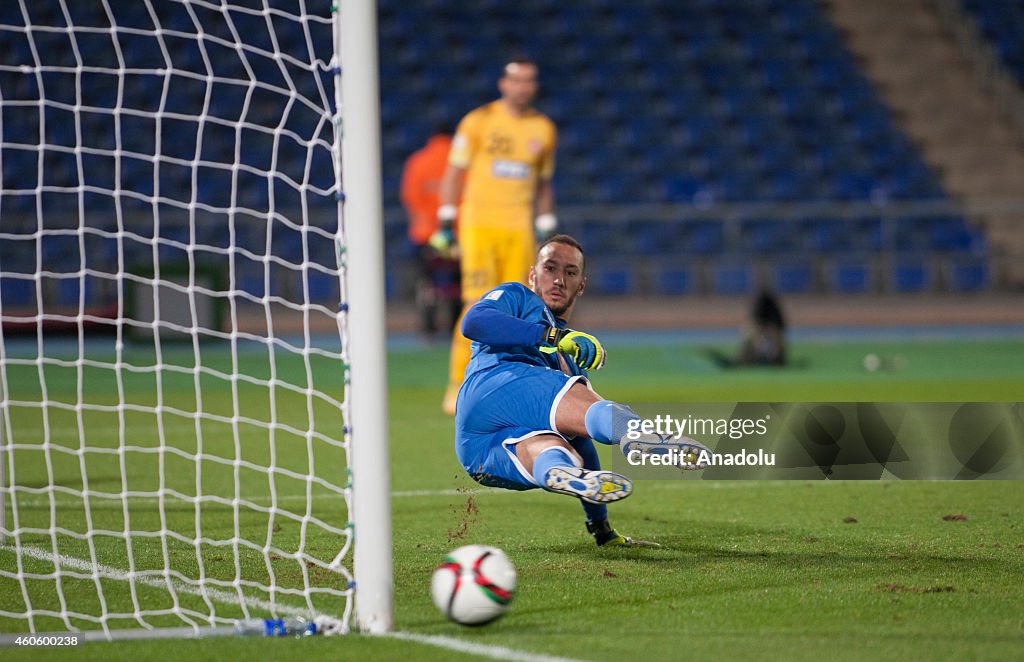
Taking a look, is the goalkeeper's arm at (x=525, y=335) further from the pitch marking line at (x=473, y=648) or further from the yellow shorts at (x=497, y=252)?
the yellow shorts at (x=497, y=252)

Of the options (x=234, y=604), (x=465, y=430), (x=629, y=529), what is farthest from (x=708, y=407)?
(x=234, y=604)

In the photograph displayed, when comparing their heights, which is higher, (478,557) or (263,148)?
(263,148)

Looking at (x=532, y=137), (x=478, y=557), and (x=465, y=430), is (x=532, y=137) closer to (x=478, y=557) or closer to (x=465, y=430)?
(x=465, y=430)

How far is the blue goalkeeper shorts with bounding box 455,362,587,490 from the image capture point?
15.3ft

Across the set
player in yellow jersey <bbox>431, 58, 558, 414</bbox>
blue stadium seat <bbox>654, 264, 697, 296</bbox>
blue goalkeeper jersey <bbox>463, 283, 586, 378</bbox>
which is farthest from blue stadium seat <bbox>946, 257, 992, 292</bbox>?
blue goalkeeper jersey <bbox>463, 283, 586, 378</bbox>

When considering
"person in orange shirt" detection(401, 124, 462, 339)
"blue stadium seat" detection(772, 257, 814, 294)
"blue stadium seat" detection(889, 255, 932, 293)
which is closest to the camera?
"person in orange shirt" detection(401, 124, 462, 339)

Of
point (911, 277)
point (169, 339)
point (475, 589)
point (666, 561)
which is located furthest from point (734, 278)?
point (475, 589)

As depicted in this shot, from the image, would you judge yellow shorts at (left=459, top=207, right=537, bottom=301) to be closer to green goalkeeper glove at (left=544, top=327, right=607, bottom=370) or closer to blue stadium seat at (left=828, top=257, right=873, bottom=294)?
green goalkeeper glove at (left=544, top=327, right=607, bottom=370)

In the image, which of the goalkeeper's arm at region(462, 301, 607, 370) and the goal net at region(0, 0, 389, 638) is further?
the goalkeeper's arm at region(462, 301, 607, 370)

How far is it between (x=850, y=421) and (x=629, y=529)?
4.70ft

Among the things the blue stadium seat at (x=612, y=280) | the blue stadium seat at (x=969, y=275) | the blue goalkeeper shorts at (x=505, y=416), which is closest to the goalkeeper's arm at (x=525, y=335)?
the blue goalkeeper shorts at (x=505, y=416)

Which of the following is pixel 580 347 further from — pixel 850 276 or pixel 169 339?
pixel 850 276

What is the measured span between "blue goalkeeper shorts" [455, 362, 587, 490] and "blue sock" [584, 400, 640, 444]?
169 millimetres

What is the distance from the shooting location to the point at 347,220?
3633 millimetres
